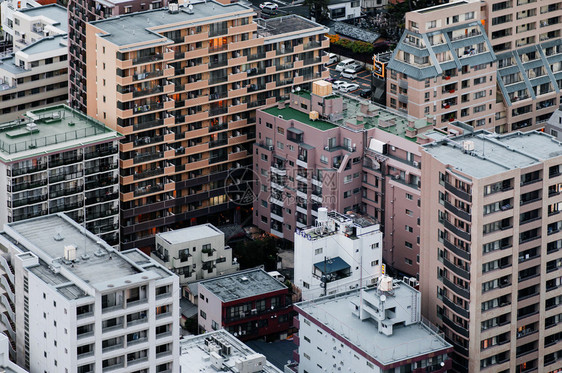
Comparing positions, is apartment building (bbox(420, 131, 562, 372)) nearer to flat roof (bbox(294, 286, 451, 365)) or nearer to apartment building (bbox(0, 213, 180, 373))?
flat roof (bbox(294, 286, 451, 365))

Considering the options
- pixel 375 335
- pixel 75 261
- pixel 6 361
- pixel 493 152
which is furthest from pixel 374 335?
pixel 6 361

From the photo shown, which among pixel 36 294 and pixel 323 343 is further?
pixel 323 343

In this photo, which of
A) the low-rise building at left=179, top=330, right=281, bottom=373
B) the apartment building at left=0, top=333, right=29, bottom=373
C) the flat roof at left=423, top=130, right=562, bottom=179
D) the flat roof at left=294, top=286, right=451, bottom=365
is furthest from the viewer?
the flat roof at left=423, top=130, right=562, bottom=179

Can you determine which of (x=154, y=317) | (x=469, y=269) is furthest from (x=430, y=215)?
(x=154, y=317)

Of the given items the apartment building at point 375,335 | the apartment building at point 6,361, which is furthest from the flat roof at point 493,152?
the apartment building at point 6,361

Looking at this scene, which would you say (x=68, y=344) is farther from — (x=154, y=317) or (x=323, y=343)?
(x=323, y=343)

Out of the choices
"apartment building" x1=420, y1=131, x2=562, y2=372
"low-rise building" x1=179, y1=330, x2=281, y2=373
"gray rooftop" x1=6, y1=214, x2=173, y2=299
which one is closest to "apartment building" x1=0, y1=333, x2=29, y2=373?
"gray rooftop" x1=6, y1=214, x2=173, y2=299
